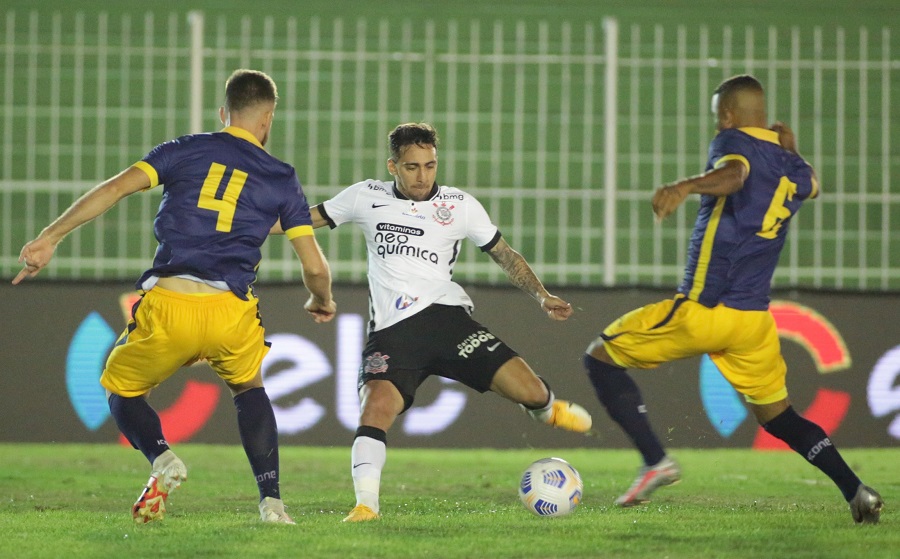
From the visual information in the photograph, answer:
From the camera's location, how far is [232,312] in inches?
199

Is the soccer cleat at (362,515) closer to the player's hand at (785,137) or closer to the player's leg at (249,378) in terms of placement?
the player's leg at (249,378)

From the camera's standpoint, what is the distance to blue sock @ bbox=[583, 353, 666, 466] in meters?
5.82

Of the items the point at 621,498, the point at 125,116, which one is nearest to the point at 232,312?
the point at 621,498

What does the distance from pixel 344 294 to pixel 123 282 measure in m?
1.56

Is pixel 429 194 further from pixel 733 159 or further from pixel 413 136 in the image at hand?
pixel 733 159

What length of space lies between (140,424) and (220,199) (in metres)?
0.98

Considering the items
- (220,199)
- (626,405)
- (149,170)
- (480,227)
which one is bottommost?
(626,405)

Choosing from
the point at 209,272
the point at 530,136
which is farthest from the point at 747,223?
the point at 530,136

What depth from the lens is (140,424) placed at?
509cm

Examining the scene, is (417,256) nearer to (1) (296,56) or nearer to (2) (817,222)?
(1) (296,56)

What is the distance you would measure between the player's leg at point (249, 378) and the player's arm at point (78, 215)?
546mm

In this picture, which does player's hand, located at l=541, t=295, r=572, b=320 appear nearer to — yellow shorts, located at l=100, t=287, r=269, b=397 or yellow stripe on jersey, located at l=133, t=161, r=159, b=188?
yellow shorts, located at l=100, t=287, r=269, b=397

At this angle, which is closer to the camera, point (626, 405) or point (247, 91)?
point (247, 91)

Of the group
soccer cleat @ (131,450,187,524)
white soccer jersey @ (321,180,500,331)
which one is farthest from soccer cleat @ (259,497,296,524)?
white soccer jersey @ (321,180,500,331)
